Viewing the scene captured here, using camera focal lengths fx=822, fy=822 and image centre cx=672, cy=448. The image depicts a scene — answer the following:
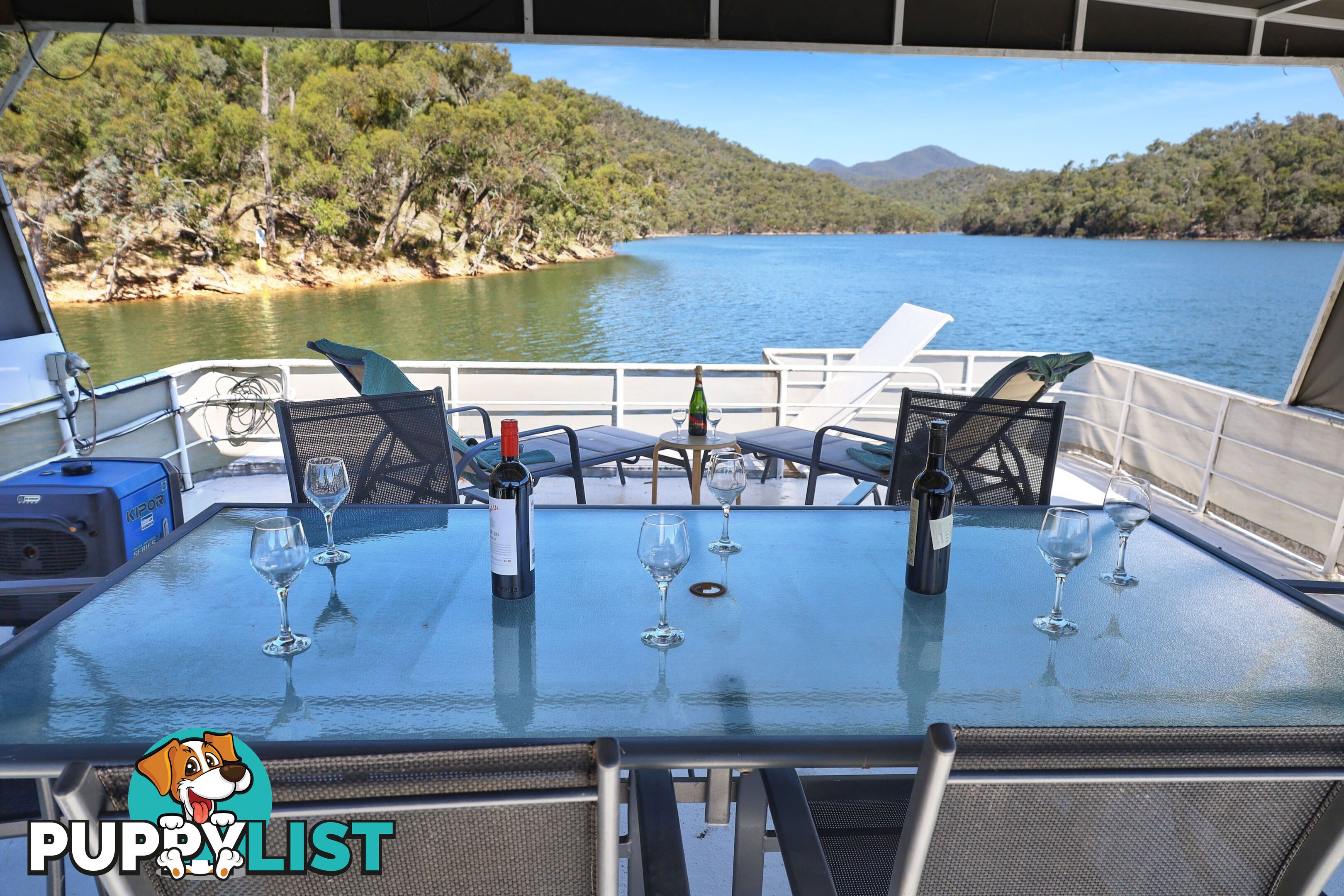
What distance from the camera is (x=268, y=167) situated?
2233cm

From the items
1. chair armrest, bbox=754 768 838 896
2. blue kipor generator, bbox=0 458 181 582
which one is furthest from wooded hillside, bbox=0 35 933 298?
chair armrest, bbox=754 768 838 896

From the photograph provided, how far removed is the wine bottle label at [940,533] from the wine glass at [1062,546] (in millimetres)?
134

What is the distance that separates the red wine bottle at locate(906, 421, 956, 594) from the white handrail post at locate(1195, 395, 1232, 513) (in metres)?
3.51

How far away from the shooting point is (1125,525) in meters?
1.48

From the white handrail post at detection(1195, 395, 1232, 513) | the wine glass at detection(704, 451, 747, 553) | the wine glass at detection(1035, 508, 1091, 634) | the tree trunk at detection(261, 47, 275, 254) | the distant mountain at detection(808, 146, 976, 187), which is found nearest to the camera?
the wine glass at detection(1035, 508, 1091, 634)

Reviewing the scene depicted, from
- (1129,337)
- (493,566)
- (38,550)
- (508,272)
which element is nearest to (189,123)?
(508,272)

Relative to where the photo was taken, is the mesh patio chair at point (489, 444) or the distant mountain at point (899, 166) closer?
the mesh patio chair at point (489, 444)

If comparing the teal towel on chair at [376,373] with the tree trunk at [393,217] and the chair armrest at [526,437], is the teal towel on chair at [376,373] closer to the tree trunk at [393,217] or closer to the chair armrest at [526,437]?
the chair armrest at [526,437]

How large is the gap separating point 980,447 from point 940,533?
1142 mm

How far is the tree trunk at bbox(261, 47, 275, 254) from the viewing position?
2247cm

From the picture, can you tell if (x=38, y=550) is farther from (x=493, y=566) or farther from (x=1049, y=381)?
(x=1049, y=381)

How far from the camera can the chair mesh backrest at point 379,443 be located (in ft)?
6.69

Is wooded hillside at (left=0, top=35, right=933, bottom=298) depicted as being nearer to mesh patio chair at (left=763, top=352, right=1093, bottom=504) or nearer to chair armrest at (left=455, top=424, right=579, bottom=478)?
chair armrest at (left=455, top=424, right=579, bottom=478)

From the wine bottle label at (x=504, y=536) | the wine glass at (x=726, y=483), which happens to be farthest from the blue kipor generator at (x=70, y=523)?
the wine glass at (x=726, y=483)
